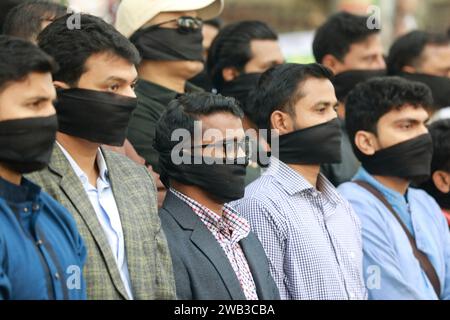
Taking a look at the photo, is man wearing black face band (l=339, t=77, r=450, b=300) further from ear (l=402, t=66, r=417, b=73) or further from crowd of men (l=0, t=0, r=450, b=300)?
ear (l=402, t=66, r=417, b=73)

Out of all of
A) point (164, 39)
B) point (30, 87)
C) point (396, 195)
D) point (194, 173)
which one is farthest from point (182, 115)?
point (396, 195)

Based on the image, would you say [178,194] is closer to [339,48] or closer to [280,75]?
[280,75]

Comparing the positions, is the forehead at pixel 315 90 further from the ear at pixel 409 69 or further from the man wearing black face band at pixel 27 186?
the ear at pixel 409 69

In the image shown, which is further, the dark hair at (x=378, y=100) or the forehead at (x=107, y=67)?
the dark hair at (x=378, y=100)

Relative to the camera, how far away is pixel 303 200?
6.41m

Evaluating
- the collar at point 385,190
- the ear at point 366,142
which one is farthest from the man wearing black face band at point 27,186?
the ear at point 366,142

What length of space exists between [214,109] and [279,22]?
46.9 feet

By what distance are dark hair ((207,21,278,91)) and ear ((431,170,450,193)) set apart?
1.74 metres

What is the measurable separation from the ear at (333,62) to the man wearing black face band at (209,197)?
3188mm

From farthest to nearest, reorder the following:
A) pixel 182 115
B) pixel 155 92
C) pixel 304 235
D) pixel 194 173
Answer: pixel 155 92 → pixel 304 235 → pixel 182 115 → pixel 194 173

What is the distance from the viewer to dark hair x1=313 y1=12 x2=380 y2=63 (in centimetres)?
905

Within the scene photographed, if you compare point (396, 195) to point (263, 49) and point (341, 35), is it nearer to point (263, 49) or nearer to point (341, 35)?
point (263, 49)

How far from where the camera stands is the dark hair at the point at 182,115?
19.1 feet

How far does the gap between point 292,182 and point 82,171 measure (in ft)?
5.04
